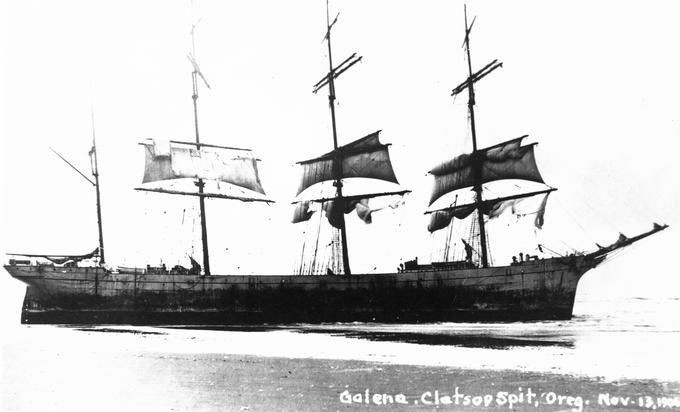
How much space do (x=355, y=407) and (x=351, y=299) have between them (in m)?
24.9

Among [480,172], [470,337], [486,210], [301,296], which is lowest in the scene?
[470,337]

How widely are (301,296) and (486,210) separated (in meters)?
11.4

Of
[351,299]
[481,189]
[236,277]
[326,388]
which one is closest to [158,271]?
[236,277]

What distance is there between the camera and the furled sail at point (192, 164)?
38969 mm

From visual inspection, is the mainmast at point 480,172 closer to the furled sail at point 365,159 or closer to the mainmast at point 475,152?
the mainmast at point 475,152

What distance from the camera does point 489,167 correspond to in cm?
3797

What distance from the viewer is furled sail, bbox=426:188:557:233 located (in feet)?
119

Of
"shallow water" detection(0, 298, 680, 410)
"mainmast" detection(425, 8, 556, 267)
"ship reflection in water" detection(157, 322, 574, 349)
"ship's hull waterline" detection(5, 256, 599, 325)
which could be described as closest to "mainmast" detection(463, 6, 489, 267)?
"mainmast" detection(425, 8, 556, 267)

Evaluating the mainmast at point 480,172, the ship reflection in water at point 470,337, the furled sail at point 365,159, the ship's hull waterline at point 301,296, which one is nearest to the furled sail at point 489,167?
the mainmast at point 480,172

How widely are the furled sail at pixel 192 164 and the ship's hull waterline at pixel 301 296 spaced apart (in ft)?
23.6

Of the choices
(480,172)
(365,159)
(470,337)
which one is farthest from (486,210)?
(470,337)

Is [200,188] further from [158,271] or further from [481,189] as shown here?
[481,189]

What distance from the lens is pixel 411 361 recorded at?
1602cm

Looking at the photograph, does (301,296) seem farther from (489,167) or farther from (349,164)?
(489,167)
